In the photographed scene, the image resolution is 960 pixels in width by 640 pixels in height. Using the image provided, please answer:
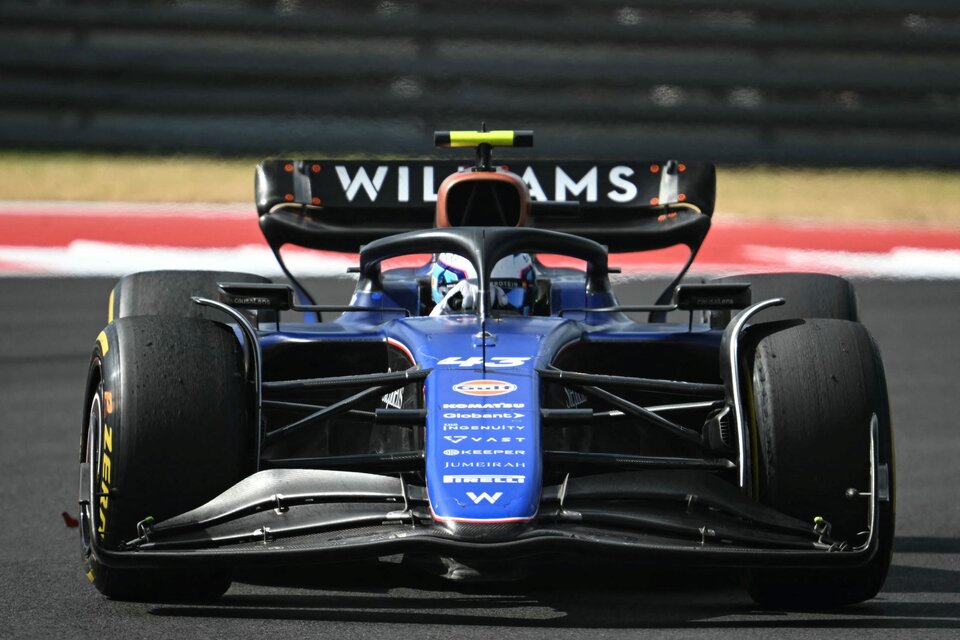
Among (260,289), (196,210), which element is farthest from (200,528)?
(196,210)

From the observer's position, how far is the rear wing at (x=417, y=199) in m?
7.89

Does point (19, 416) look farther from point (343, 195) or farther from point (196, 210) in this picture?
point (196, 210)

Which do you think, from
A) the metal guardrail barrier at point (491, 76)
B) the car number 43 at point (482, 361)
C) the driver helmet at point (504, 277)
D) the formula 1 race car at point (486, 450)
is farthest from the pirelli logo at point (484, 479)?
the metal guardrail barrier at point (491, 76)

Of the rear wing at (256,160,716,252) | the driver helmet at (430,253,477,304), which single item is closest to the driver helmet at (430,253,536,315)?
the driver helmet at (430,253,477,304)

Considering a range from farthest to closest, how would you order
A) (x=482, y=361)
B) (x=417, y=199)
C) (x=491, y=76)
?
(x=491, y=76) → (x=417, y=199) → (x=482, y=361)

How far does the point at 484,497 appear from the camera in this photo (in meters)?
4.77

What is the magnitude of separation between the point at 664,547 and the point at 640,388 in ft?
2.34

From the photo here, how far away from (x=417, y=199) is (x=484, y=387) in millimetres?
2864

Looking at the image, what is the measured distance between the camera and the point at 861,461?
16.5ft

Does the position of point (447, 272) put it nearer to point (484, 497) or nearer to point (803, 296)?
point (803, 296)

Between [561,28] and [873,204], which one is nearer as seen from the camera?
[873,204]

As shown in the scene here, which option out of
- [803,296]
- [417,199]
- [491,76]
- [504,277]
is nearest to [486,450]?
[504,277]

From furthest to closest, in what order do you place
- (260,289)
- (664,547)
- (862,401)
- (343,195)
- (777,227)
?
(777,227) → (343,195) → (260,289) → (862,401) → (664,547)

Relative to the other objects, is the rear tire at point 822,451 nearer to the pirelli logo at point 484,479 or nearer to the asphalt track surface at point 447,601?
the asphalt track surface at point 447,601
